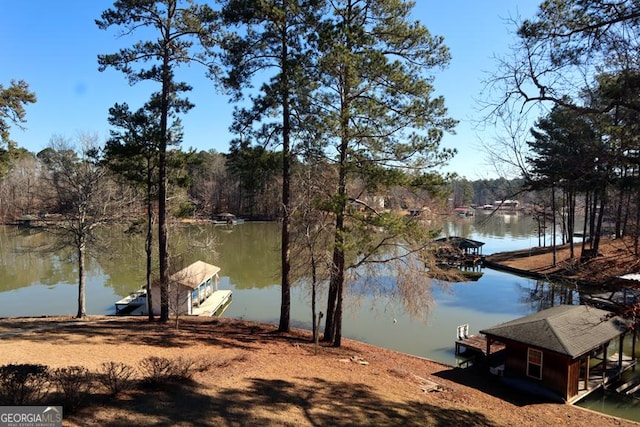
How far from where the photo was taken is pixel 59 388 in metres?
5.82

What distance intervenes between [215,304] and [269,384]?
13062mm

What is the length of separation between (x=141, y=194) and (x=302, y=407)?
474 inches

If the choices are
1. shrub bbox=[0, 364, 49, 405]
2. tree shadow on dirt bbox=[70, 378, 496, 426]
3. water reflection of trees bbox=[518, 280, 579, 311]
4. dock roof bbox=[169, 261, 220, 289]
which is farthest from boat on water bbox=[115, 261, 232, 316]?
water reflection of trees bbox=[518, 280, 579, 311]

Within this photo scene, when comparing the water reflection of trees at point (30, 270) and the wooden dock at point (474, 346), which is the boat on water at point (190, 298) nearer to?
the water reflection of trees at point (30, 270)

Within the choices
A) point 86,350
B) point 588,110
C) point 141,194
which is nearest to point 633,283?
point 588,110

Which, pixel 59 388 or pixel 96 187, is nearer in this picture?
pixel 59 388

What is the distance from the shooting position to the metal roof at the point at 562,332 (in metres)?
10.7

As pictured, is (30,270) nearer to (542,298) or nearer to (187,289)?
(187,289)

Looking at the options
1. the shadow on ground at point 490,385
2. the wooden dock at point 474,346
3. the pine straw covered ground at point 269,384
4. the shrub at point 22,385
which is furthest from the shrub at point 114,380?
the wooden dock at point 474,346

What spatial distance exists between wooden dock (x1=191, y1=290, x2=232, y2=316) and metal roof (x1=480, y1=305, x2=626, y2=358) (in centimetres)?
1261

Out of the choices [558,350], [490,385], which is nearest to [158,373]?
[490,385]

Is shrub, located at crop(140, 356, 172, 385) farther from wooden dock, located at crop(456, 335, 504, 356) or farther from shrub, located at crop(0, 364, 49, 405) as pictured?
wooden dock, located at crop(456, 335, 504, 356)

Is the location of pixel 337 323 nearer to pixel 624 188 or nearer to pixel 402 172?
pixel 402 172

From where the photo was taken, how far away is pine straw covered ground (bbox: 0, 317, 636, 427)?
20.0 ft
